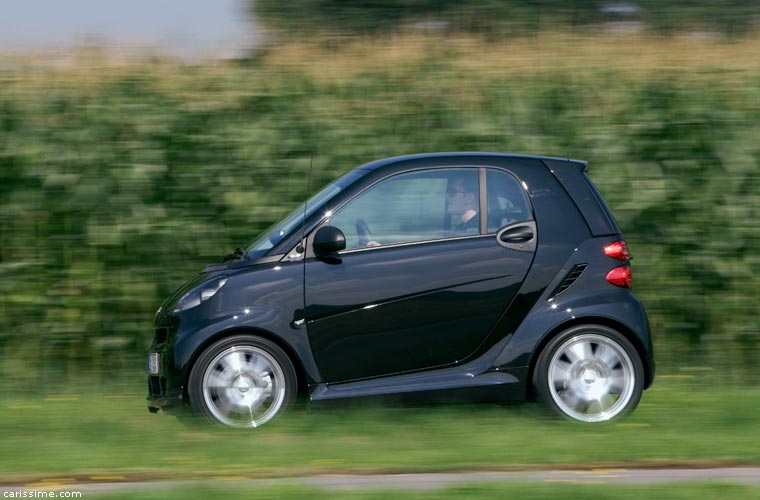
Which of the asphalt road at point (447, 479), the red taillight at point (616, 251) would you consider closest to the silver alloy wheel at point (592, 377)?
the red taillight at point (616, 251)

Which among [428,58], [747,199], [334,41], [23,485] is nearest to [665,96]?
[747,199]

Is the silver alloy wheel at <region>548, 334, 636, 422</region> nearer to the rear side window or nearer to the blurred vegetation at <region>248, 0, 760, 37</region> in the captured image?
the rear side window

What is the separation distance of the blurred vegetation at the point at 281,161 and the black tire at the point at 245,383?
2.67m

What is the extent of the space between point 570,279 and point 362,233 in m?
1.32

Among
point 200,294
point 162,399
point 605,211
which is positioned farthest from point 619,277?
point 162,399

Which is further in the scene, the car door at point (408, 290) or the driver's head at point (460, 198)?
the driver's head at point (460, 198)

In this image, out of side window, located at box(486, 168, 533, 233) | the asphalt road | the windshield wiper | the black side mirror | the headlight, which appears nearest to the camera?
the asphalt road

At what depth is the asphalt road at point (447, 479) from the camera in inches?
227

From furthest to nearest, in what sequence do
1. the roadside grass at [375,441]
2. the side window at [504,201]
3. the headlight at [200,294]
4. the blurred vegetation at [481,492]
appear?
the side window at [504,201] < the headlight at [200,294] < the roadside grass at [375,441] < the blurred vegetation at [481,492]

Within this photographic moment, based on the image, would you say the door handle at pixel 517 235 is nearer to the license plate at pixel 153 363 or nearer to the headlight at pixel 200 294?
the headlight at pixel 200 294

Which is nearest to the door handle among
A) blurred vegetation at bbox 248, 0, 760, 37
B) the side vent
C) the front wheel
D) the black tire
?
the side vent

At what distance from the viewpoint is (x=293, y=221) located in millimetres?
7695

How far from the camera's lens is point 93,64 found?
32.9 feet

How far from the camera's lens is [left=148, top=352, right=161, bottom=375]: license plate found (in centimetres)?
767
